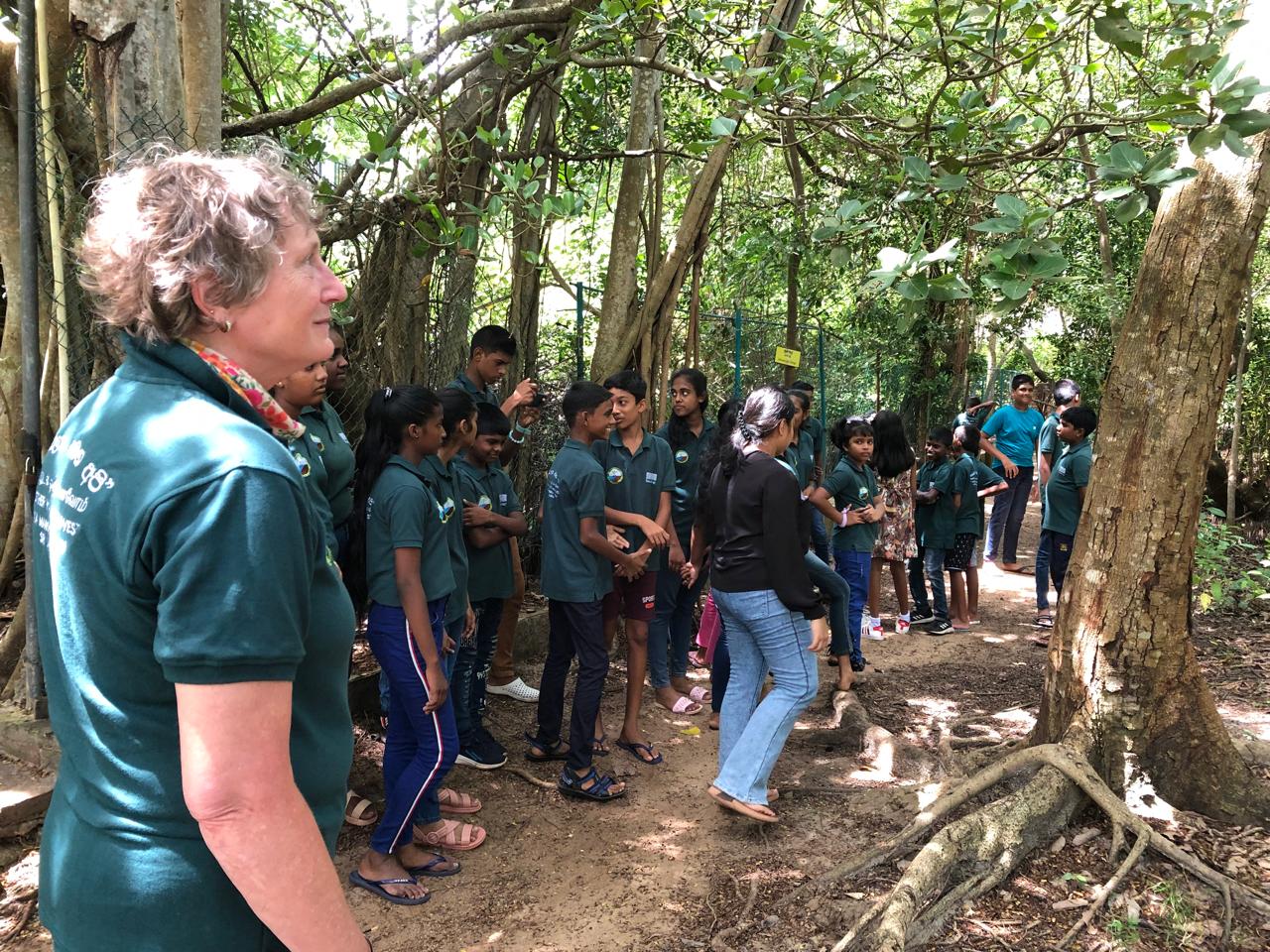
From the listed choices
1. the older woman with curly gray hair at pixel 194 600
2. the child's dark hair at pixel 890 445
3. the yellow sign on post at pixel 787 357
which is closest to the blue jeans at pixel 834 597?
the child's dark hair at pixel 890 445

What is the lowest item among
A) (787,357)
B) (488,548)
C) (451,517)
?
(488,548)

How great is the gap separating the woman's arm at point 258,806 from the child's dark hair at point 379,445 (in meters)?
2.30

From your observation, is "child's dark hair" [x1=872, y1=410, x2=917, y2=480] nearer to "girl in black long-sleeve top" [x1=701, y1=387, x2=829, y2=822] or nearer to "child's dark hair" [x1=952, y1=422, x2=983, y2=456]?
"child's dark hair" [x1=952, y1=422, x2=983, y2=456]

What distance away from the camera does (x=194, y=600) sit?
0.93 m

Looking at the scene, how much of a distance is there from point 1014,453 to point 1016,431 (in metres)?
0.22

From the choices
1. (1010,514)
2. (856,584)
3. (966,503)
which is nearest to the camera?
(856,584)

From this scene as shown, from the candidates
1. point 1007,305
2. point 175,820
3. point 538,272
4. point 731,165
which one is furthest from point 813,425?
point 175,820

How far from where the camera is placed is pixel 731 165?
10.0 metres

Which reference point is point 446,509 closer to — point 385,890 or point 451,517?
point 451,517

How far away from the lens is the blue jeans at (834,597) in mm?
4891

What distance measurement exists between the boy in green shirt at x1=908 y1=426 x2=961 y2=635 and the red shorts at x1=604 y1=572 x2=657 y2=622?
280 centimetres

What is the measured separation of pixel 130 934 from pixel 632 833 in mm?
2833

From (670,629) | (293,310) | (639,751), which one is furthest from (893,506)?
(293,310)

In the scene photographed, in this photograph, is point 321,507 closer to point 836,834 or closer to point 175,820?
point 175,820
